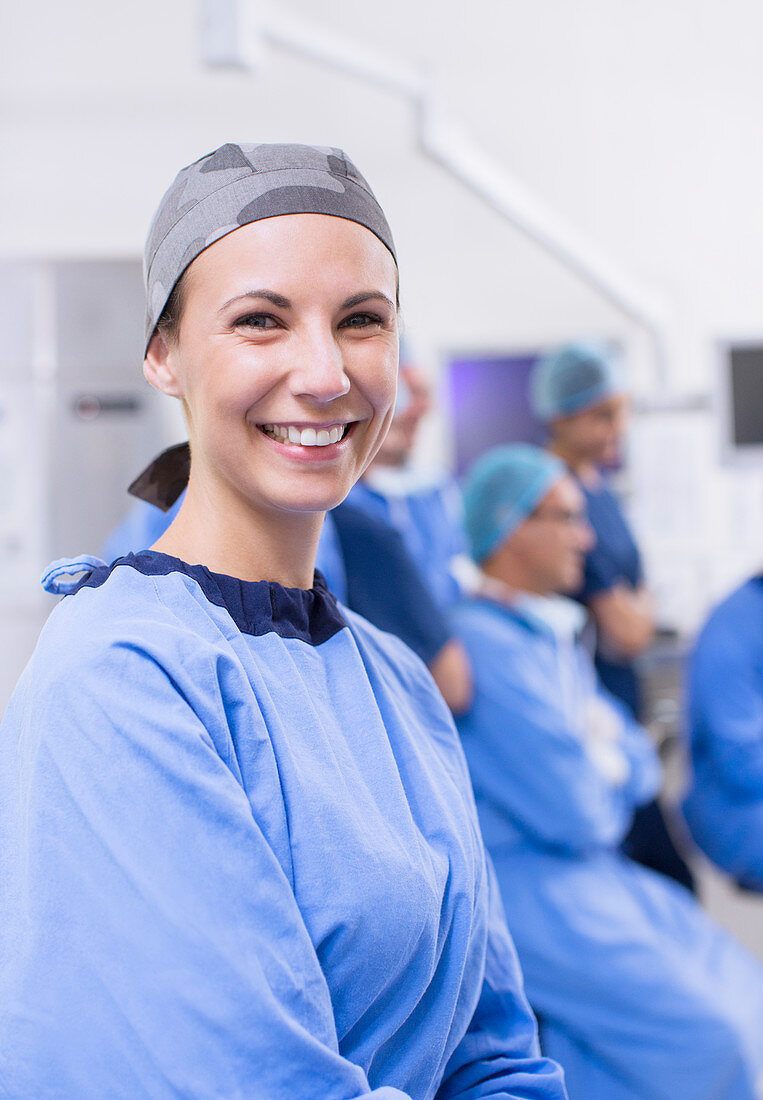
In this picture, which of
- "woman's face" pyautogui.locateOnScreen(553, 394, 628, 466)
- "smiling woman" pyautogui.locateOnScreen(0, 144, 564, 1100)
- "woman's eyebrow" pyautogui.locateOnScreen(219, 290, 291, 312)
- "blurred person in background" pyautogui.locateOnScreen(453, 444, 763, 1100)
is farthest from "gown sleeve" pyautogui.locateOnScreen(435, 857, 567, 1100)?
"woman's face" pyautogui.locateOnScreen(553, 394, 628, 466)

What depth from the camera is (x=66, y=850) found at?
24.6 inches

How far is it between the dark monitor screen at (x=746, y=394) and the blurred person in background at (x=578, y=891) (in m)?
1.06

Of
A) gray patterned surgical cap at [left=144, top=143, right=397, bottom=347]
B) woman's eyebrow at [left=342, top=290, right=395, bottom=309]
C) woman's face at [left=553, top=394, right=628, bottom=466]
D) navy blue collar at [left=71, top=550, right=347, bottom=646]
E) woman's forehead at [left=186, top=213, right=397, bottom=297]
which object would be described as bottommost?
navy blue collar at [left=71, top=550, right=347, bottom=646]

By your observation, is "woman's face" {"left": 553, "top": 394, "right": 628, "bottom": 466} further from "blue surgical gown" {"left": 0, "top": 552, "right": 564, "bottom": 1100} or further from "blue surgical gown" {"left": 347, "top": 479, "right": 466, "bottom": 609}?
"blue surgical gown" {"left": 0, "top": 552, "right": 564, "bottom": 1100}

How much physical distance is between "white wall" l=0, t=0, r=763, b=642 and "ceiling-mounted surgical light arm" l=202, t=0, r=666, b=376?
79 centimetres

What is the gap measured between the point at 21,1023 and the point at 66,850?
10cm

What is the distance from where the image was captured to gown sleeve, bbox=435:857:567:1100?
0.86 m

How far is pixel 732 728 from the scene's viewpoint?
7.26ft

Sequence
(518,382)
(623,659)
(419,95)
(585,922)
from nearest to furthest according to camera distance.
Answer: (585,922) → (419,95) → (623,659) → (518,382)

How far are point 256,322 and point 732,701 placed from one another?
176 cm

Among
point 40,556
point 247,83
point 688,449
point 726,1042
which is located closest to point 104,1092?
point 726,1042

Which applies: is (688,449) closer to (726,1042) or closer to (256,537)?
(726,1042)

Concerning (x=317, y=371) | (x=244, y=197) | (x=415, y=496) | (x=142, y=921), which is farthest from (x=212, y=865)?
(x=415, y=496)

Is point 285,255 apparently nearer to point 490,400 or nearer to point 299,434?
point 299,434
